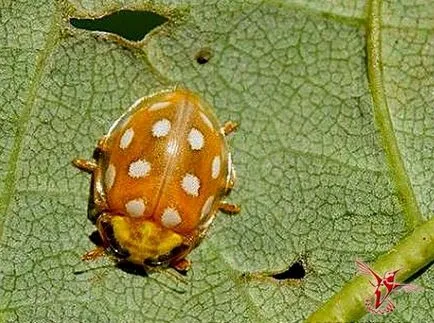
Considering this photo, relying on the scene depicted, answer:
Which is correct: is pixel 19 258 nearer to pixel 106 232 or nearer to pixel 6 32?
pixel 106 232

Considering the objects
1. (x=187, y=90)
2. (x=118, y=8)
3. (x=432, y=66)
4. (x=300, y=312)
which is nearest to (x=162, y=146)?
(x=187, y=90)

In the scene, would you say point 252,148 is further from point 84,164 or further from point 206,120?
point 84,164

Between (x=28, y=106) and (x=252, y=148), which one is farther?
(x=252, y=148)

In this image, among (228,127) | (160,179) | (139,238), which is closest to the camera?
(160,179)

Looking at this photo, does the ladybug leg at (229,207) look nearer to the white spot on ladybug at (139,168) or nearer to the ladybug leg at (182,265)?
the ladybug leg at (182,265)

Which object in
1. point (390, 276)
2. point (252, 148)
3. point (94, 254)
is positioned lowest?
point (94, 254)

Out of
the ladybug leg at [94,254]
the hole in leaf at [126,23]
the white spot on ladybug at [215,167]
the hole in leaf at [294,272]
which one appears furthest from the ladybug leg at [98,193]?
the hole in leaf at [294,272]

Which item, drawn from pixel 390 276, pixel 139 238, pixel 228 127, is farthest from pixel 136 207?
pixel 390 276
